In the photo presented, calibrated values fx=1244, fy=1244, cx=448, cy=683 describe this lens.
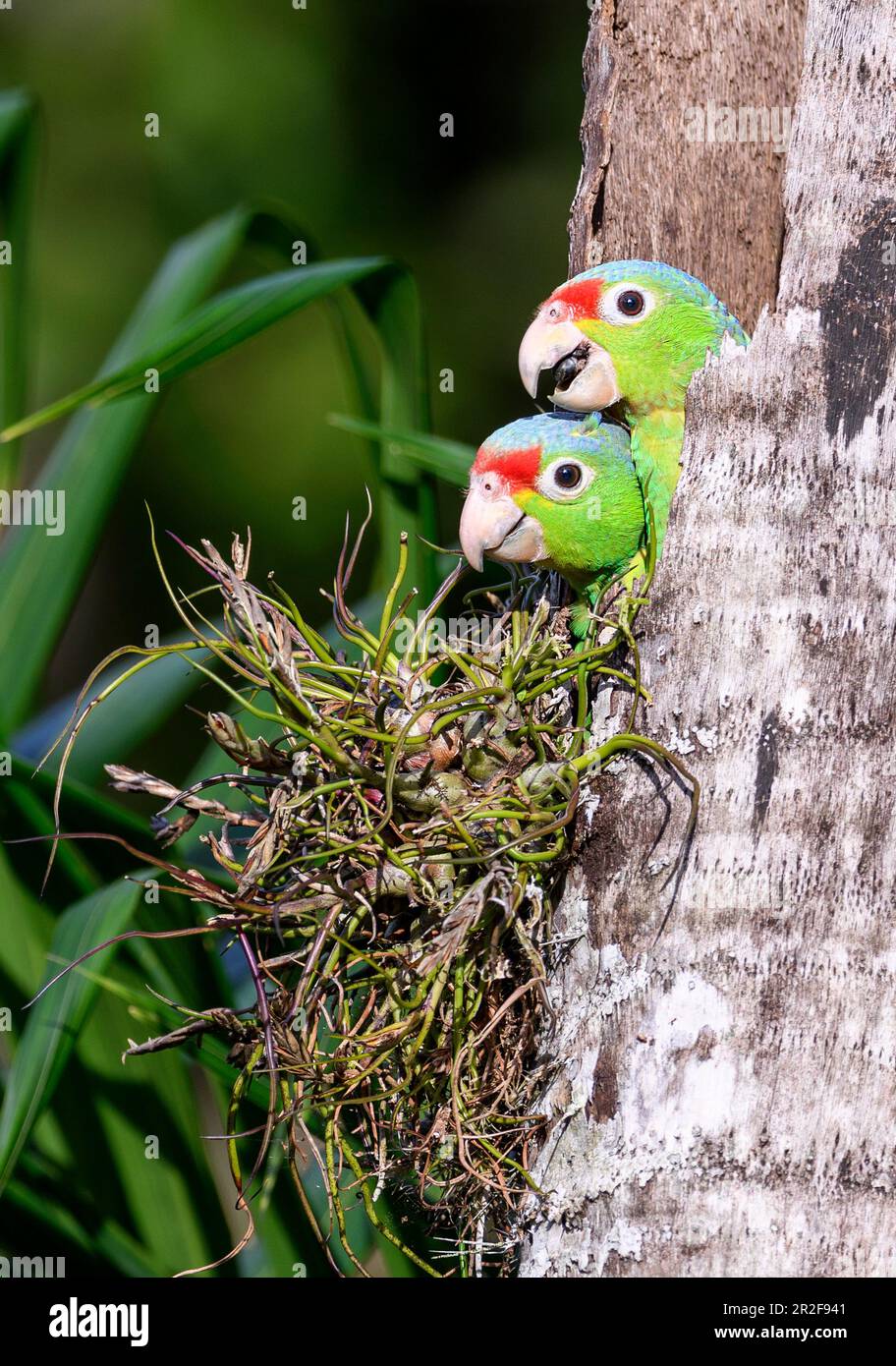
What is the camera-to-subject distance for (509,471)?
68.7 inches

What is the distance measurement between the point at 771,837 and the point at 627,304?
2.60 feet

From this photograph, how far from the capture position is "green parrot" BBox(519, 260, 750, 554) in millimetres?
1702

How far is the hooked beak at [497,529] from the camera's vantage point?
5.72 feet

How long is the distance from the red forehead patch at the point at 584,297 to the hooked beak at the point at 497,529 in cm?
26

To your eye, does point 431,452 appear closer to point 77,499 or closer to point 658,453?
point 658,453

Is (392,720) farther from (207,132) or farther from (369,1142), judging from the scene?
(207,132)

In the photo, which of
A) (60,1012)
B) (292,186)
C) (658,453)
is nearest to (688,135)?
(658,453)

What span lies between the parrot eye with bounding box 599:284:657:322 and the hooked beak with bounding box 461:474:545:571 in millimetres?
279

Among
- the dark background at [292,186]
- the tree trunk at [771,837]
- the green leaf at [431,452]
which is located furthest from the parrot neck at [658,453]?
the dark background at [292,186]

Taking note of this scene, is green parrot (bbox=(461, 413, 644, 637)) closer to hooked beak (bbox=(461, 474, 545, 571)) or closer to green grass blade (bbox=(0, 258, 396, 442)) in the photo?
hooked beak (bbox=(461, 474, 545, 571))

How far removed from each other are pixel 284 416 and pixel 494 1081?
15.1 ft

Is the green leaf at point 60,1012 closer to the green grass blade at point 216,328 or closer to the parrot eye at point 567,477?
the green grass blade at point 216,328

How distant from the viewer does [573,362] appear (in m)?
1.77

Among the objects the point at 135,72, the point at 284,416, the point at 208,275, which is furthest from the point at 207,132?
the point at 208,275
